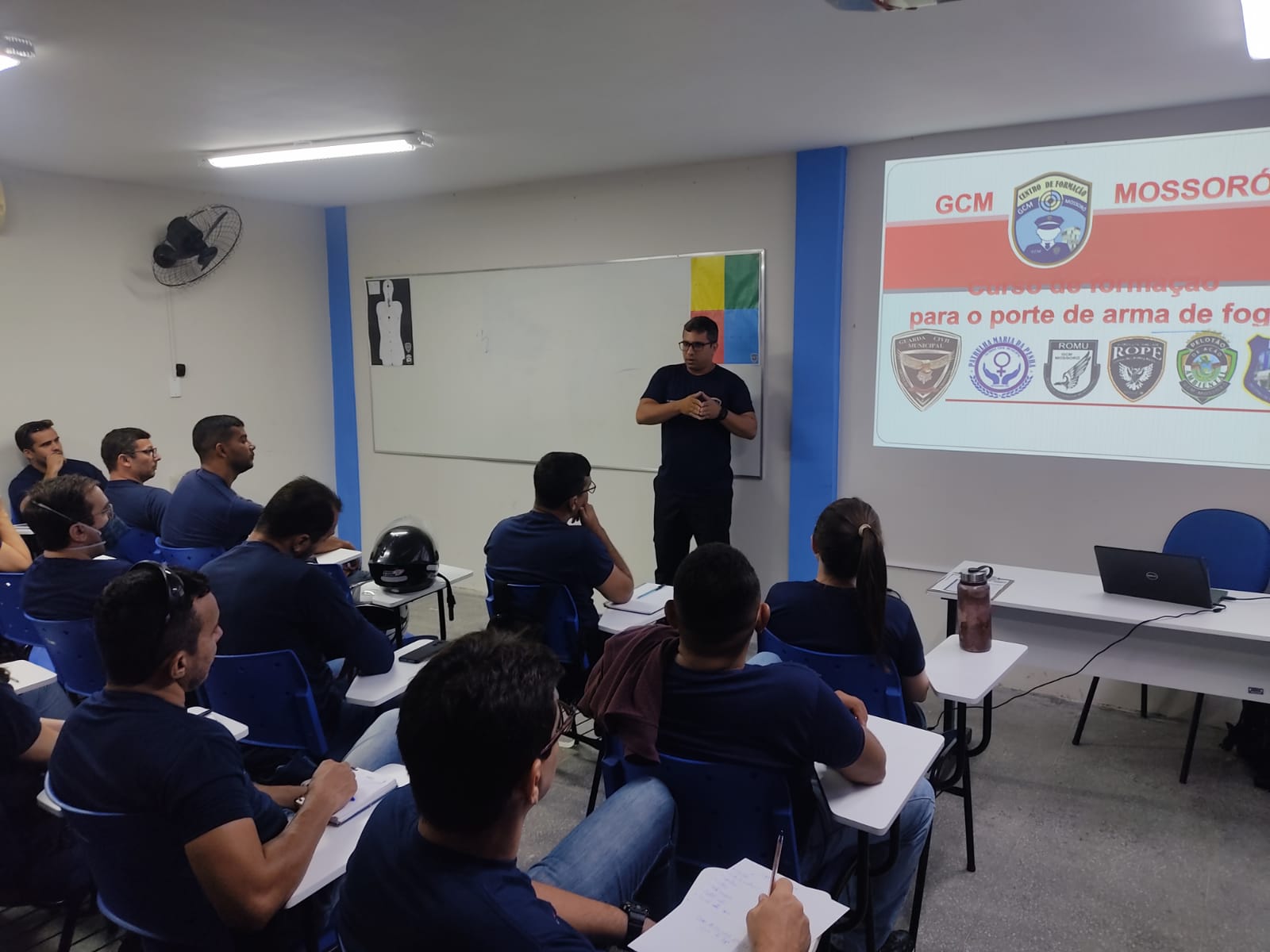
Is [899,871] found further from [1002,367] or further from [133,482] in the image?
[133,482]

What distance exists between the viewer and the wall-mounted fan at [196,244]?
4820 millimetres

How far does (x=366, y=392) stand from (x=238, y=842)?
190 inches

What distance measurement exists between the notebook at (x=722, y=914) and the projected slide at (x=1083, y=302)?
9.63 feet

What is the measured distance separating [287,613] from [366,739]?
0.38 m

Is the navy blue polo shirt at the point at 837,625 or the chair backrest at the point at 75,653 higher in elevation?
the navy blue polo shirt at the point at 837,625

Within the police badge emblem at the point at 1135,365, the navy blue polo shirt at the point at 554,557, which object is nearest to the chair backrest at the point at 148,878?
the navy blue polo shirt at the point at 554,557

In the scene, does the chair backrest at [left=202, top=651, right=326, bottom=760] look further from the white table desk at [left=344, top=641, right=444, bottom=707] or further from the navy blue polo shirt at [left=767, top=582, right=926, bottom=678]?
the navy blue polo shirt at [left=767, top=582, right=926, bottom=678]

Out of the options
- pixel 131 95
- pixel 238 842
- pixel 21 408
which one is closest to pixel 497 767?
pixel 238 842

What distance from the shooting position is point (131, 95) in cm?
309

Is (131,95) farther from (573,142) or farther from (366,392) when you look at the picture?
(366,392)

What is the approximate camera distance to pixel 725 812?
63.2 inches

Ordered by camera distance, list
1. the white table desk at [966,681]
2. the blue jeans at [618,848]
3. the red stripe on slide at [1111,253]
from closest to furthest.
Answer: the blue jeans at [618,848]
the white table desk at [966,681]
the red stripe on slide at [1111,253]

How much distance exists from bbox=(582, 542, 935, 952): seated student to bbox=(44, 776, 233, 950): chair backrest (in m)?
0.76

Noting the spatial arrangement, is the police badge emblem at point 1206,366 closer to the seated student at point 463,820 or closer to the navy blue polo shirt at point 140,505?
the seated student at point 463,820
